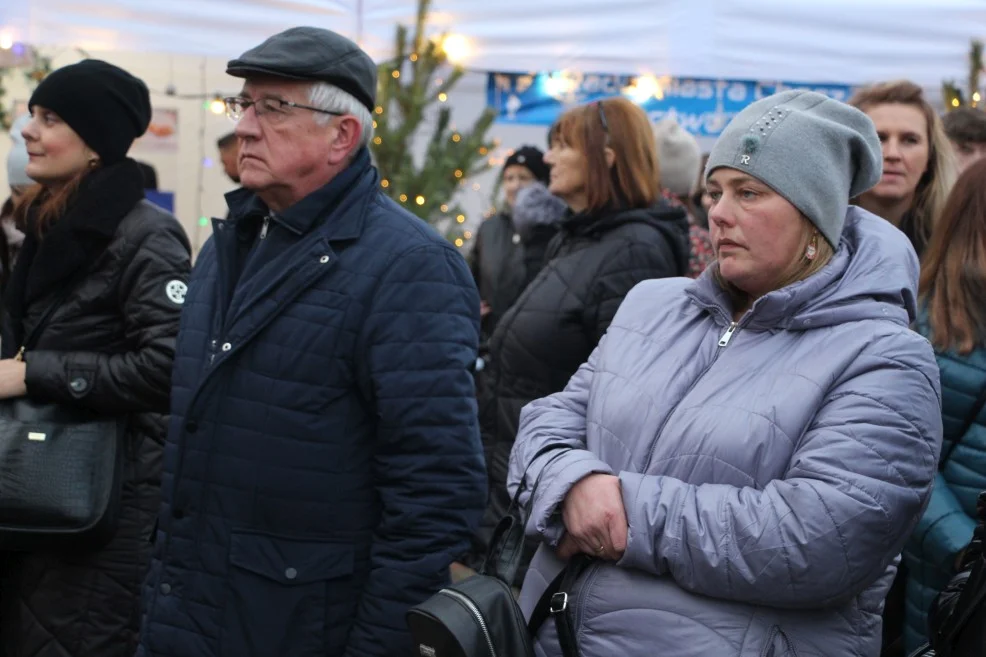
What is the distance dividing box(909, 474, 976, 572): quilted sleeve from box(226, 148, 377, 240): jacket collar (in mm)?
1591

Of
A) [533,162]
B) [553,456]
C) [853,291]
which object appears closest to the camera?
[853,291]

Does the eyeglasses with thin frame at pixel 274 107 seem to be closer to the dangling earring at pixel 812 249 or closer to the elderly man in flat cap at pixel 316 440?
the elderly man in flat cap at pixel 316 440

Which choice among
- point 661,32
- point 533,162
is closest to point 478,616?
point 661,32

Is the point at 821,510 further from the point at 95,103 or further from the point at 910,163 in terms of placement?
the point at 95,103

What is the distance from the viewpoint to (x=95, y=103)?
380cm

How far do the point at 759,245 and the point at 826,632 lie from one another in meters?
0.74

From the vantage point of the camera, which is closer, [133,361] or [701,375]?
[701,375]

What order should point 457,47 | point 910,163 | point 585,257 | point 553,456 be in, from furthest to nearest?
point 457,47 → point 585,257 → point 910,163 → point 553,456

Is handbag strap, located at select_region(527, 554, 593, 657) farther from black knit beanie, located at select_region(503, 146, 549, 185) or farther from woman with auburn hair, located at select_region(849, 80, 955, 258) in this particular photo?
black knit beanie, located at select_region(503, 146, 549, 185)

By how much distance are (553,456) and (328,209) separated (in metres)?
0.85

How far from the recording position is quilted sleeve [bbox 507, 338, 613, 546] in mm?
2354

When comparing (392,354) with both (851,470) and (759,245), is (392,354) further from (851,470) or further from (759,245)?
(851,470)

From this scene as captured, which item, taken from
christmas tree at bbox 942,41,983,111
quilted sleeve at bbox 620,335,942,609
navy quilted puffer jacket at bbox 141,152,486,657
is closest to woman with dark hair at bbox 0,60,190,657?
navy quilted puffer jacket at bbox 141,152,486,657

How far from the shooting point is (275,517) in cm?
272
